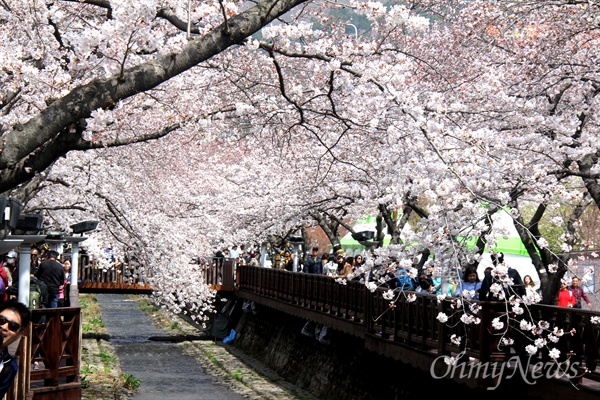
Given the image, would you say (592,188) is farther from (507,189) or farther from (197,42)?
(197,42)

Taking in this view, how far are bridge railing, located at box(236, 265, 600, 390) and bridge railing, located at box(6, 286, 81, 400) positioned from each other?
4874 mm

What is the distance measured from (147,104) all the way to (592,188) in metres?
6.75

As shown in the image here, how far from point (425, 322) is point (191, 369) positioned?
50.0 ft

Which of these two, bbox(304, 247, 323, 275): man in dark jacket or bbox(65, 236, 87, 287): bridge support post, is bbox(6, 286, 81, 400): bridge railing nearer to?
bbox(65, 236, 87, 287): bridge support post

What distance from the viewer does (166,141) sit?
25.1 meters

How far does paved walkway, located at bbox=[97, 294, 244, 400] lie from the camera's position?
2417cm

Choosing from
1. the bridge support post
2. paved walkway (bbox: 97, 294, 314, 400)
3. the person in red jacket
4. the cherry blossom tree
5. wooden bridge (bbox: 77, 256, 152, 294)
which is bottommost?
paved walkway (bbox: 97, 294, 314, 400)

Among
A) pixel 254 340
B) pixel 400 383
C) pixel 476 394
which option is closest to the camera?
pixel 476 394

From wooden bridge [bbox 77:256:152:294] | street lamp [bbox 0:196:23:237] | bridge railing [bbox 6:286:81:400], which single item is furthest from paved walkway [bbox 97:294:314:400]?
street lamp [bbox 0:196:23:237]

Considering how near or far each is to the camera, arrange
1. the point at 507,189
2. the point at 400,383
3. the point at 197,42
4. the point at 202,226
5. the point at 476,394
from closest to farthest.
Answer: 1. the point at 197,42
2. the point at 507,189
3. the point at 476,394
4. the point at 400,383
5. the point at 202,226

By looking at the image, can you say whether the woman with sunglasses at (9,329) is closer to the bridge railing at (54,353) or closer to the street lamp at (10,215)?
the street lamp at (10,215)

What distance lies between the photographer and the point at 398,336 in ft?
53.3

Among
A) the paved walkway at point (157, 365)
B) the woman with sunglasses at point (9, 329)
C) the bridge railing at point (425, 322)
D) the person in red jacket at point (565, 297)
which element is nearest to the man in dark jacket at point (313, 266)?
the bridge railing at point (425, 322)

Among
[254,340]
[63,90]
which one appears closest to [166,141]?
[254,340]
